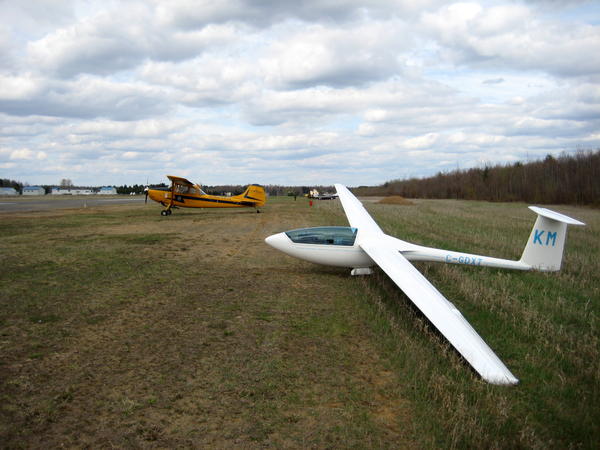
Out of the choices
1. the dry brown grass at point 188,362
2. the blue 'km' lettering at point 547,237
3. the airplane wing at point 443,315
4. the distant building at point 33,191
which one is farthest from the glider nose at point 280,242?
the distant building at point 33,191

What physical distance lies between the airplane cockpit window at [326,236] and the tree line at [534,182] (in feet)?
179

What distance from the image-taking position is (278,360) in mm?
5723

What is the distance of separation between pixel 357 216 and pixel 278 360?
326 inches

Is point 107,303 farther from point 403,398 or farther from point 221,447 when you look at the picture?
point 403,398

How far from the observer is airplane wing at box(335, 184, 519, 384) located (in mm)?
4980

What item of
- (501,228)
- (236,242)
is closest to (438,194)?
(501,228)

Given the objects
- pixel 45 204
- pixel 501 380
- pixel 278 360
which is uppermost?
pixel 45 204

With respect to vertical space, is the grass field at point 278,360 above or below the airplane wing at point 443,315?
below

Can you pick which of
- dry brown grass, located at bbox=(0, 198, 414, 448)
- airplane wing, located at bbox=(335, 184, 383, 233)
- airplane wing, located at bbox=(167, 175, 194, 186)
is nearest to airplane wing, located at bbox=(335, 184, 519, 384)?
dry brown grass, located at bbox=(0, 198, 414, 448)

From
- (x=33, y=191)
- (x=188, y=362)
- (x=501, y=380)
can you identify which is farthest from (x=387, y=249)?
(x=33, y=191)

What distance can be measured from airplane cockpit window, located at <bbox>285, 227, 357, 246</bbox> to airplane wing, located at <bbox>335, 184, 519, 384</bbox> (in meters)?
0.52

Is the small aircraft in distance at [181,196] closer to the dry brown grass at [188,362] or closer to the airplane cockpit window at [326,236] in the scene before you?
the dry brown grass at [188,362]

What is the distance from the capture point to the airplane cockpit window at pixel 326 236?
1087cm

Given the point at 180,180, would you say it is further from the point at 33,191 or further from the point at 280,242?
the point at 33,191
